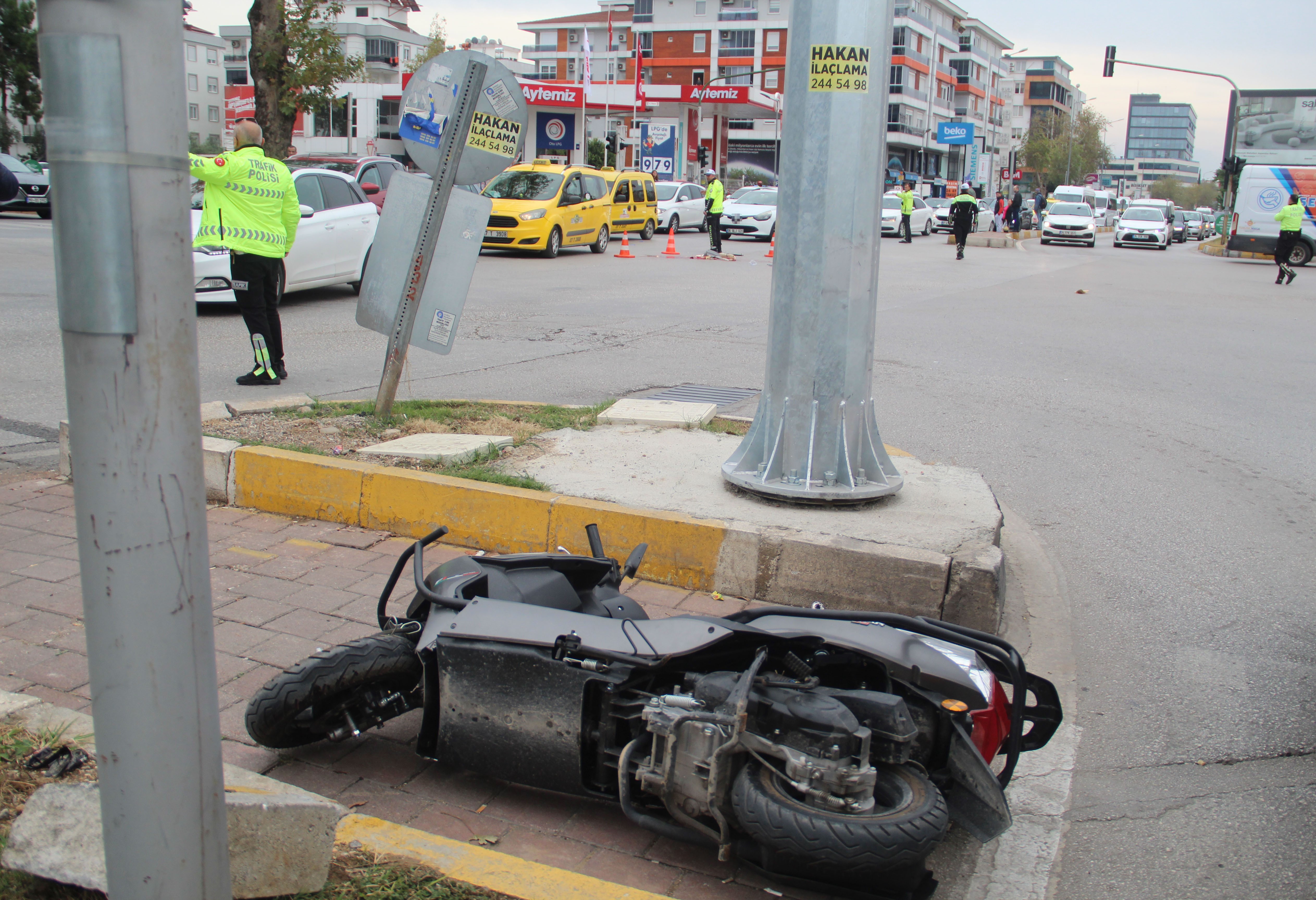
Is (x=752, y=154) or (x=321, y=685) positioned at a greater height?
(x=752, y=154)

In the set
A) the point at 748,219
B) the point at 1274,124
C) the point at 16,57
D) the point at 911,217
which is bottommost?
the point at 748,219

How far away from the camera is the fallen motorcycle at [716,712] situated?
7.84 ft

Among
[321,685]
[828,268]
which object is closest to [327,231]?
[828,268]

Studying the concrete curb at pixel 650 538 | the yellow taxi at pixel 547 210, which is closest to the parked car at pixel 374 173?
the yellow taxi at pixel 547 210

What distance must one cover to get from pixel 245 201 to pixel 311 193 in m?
5.28

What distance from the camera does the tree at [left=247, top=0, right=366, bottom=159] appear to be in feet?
80.6

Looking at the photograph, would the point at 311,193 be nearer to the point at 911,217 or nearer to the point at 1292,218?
the point at 1292,218

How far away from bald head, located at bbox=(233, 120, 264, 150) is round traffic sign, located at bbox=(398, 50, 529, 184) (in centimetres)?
207

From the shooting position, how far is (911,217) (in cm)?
3366

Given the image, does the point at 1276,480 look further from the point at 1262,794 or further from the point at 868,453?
the point at 1262,794

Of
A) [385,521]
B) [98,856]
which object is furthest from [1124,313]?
[98,856]

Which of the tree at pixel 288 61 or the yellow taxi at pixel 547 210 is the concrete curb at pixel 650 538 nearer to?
the yellow taxi at pixel 547 210

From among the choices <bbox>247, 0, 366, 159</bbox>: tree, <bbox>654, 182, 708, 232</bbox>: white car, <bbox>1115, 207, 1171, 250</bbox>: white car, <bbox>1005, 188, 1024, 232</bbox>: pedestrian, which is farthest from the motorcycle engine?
<bbox>1005, 188, 1024, 232</bbox>: pedestrian

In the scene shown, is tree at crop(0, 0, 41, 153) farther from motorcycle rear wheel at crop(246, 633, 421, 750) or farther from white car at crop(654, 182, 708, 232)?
motorcycle rear wheel at crop(246, 633, 421, 750)
